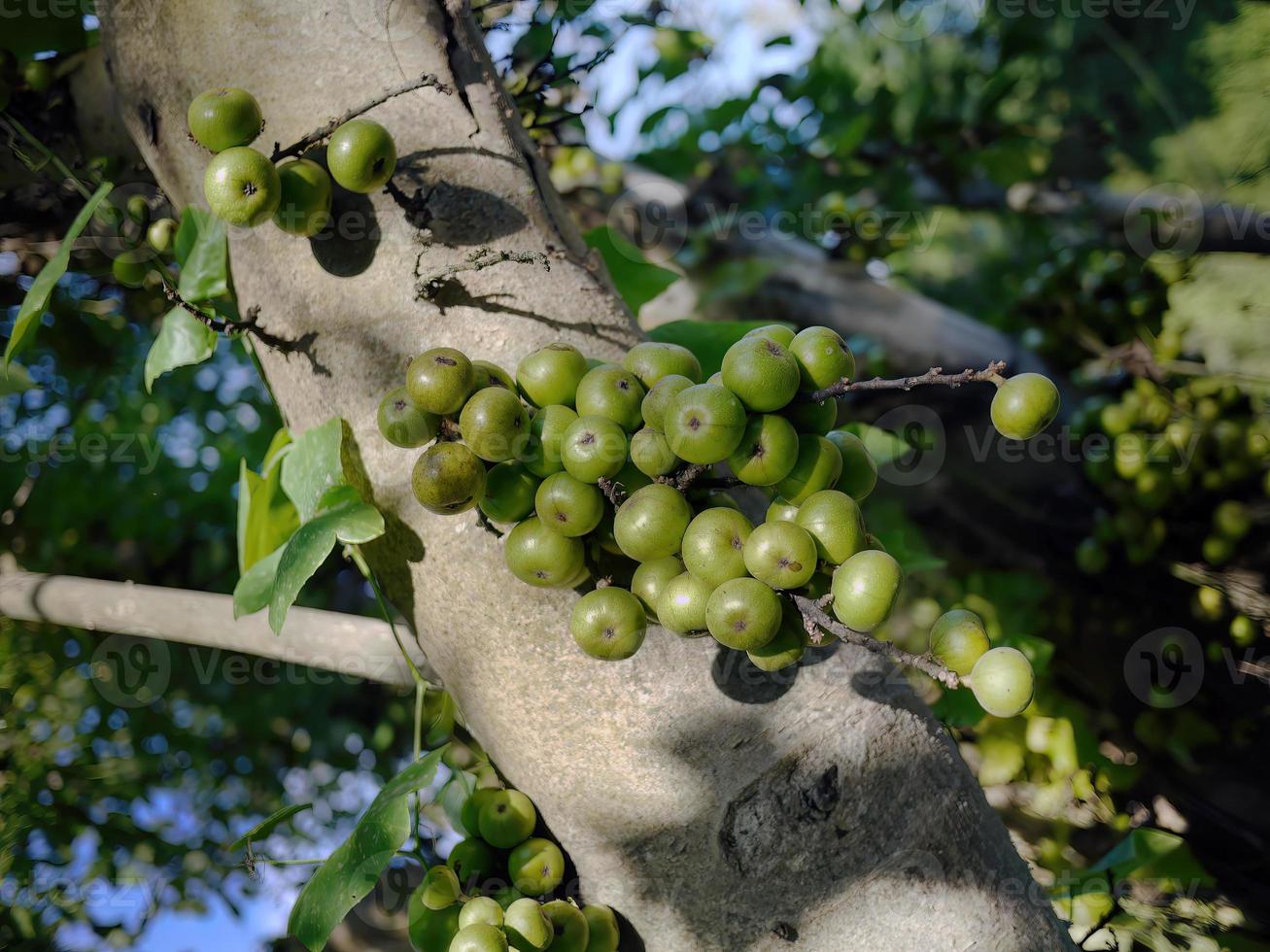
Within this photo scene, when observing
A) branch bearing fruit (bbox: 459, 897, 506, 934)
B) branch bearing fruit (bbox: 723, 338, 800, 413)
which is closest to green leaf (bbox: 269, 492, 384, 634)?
branch bearing fruit (bbox: 459, 897, 506, 934)

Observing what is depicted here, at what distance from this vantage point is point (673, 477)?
1.16 metres

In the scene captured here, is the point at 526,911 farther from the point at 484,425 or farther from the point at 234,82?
the point at 234,82

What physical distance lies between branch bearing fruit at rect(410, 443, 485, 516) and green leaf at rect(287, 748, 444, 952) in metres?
0.48

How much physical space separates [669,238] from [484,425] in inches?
115

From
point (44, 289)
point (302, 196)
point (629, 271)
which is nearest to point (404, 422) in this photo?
point (302, 196)

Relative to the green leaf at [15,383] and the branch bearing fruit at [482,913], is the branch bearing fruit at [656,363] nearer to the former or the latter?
the branch bearing fruit at [482,913]

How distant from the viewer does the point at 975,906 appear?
1212 millimetres

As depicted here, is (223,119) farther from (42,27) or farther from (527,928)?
(527,928)

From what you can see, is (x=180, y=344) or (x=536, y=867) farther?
(x=180, y=344)

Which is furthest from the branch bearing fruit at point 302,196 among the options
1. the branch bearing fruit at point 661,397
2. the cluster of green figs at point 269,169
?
the branch bearing fruit at point 661,397

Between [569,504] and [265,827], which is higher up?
[569,504]

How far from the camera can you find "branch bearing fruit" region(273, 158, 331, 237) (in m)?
1.33

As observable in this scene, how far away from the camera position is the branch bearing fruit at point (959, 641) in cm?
108

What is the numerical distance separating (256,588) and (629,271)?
3.56ft
